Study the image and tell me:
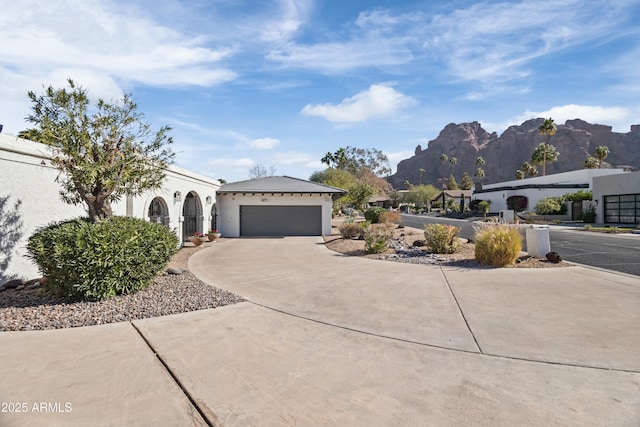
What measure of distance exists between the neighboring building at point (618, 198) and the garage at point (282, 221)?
27.0 meters

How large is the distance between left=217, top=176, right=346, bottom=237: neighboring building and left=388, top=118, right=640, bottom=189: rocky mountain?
119376mm

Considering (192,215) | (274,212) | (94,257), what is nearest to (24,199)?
(94,257)

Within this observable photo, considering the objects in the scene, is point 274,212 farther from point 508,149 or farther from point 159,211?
point 508,149

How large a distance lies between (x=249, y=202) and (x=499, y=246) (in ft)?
51.9

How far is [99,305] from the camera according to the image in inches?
251

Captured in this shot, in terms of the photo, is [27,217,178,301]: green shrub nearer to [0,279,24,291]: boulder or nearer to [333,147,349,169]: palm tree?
[0,279,24,291]: boulder

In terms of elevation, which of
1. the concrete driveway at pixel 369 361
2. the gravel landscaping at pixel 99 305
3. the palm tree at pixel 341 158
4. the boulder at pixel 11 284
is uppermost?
the palm tree at pixel 341 158

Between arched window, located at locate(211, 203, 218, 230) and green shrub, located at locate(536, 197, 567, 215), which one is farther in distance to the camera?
green shrub, located at locate(536, 197, 567, 215)

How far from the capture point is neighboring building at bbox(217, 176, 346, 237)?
22672 mm

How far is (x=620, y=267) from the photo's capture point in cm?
1052

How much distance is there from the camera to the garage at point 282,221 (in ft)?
75.4

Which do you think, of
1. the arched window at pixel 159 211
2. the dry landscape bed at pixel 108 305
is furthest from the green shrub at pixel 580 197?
the dry landscape bed at pixel 108 305

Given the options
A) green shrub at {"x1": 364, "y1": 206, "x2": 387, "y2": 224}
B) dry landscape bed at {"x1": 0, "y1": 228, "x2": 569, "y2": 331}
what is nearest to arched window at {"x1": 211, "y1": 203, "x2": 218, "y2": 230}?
green shrub at {"x1": 364, "y1": 206, "x2": 387, "y2": 224}

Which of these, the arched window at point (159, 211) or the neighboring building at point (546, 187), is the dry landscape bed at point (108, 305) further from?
the neighboring building at point (546, 187)
